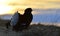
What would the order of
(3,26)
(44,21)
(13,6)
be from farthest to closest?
(13,6) → (44,21) → (3,26)

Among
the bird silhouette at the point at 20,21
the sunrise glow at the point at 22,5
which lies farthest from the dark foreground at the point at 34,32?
the sunrise glow at the point at 22,5

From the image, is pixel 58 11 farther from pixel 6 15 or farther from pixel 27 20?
pixel 6 15

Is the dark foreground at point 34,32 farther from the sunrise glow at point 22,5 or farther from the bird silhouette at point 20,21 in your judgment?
the sunrise glow at point 22,5

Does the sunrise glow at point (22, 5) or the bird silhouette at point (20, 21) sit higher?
the sunrise glow at point (22, 5)

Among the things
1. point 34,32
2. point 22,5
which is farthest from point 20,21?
point 22,5

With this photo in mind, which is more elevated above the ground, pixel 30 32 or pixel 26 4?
pixel 26 4

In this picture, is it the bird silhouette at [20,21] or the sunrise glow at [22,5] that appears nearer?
the bird silhouette at [20,21]

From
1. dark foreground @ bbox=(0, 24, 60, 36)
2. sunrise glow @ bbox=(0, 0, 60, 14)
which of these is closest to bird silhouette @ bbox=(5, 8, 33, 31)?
dark foreground @ bbox=(0, 24, 60, 36)

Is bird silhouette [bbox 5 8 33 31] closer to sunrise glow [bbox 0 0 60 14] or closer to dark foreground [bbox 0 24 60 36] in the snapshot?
dark foreground [bbox 0 24 60 36]

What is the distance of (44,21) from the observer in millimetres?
1548

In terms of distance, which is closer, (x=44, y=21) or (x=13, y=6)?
(x=44, y=21)

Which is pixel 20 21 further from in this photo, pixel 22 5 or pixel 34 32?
pixel 22 5

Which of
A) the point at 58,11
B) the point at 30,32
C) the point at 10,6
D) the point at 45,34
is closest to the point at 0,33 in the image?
the point at 30,32

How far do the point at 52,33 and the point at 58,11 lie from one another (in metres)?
0.42
